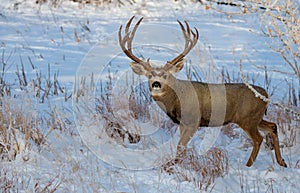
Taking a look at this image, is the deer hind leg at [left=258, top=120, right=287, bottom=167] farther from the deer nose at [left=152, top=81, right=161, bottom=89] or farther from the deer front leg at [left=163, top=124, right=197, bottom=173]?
the deer nose at [left=152, top=81, right=161, bottom=89]

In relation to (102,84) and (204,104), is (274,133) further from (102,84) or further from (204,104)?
(102,84)

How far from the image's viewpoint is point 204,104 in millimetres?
6078

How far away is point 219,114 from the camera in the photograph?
19.6ft

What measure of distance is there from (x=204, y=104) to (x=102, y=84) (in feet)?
10.6

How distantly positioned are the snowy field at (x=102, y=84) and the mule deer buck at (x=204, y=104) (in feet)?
0.75

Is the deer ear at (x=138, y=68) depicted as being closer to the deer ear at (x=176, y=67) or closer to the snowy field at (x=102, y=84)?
the deer ear at (x=176, y=67)

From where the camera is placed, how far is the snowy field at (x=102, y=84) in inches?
205

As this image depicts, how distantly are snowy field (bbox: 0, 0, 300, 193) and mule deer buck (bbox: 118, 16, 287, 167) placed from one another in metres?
0.23

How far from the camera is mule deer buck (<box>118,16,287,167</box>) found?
5914 millimetres

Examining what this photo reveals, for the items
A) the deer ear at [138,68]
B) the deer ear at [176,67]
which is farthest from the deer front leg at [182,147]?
the deer ear at [138,68]

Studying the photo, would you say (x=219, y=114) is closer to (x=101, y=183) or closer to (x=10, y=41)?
(x=101, y=183)

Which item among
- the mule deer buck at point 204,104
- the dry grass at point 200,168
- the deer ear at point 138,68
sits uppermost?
the deer ear at point 138,68

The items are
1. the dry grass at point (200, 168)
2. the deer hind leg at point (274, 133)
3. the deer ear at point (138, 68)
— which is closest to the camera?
the dry grass at point (200, 168)

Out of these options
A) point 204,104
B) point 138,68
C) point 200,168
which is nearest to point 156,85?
point 138,68
